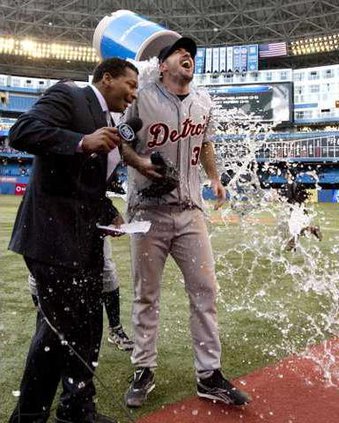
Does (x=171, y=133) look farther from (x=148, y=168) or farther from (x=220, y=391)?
(x=220, y=391)

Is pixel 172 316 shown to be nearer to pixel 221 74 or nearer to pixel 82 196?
pixel 82 196

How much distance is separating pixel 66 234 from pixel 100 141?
0.42 m

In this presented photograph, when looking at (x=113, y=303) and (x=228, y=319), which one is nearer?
(x=113, y=303)

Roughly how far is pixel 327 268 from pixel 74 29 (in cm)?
4487

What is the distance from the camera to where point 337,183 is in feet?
133

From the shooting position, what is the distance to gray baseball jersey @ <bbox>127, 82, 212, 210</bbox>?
2.94 m

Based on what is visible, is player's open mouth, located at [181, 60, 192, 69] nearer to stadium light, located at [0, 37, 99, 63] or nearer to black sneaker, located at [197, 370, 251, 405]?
black sneaker, located at [197, 370, 251, 405]

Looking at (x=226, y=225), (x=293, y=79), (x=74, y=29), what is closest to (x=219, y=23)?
(x=293, y=79)

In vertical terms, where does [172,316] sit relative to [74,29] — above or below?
below

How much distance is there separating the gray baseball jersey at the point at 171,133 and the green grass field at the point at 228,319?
41.6 inches

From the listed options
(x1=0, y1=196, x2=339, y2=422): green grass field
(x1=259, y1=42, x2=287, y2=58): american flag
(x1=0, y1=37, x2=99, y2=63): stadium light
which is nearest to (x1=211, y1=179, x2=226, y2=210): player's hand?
(x1=0, y1=196, x2=339, y2=422): green grass field

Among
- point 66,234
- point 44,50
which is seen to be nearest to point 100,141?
point 66,234

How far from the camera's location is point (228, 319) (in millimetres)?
4523

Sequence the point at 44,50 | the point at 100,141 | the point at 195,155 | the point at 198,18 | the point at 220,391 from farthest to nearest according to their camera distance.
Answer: the point at 44,50, the point at 198,18, the point at 195,155, the point at 220,391, the point at 100,141
